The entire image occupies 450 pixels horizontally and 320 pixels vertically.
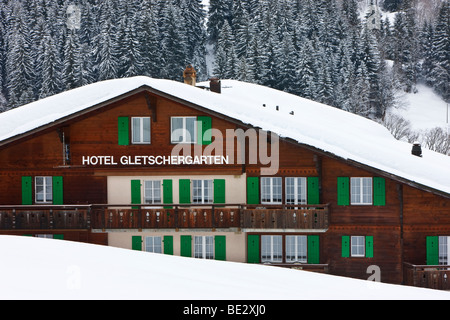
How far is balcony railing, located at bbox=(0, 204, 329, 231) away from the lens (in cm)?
2658

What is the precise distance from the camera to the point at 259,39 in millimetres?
98875

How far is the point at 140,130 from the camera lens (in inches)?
1113

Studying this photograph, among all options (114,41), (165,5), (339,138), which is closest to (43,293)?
(339,138)

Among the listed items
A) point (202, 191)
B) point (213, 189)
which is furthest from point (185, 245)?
point (213, 189)

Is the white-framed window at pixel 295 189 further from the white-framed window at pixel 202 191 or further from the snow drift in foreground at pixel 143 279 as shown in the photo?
the snow drift in foreground at pixel 143 279

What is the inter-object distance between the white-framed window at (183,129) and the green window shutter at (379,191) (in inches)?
305

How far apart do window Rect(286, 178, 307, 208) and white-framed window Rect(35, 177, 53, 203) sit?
10093mm

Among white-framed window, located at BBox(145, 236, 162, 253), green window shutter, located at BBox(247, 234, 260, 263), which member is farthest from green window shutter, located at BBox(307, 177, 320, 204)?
white-framed window, located at BBox(145, 236, 162, 253)

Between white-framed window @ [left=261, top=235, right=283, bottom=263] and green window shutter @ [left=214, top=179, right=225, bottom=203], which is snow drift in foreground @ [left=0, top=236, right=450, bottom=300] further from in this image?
green window shutter @ [left=214, top=179, right=225, bottom=203]

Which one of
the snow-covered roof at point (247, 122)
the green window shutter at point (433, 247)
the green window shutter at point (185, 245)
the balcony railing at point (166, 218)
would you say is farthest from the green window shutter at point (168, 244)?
the green window shutter at point (433, 247)

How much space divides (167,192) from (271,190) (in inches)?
173

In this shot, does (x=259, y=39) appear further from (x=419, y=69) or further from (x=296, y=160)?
(x=296, y=160)

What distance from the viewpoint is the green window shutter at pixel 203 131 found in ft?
91.7
